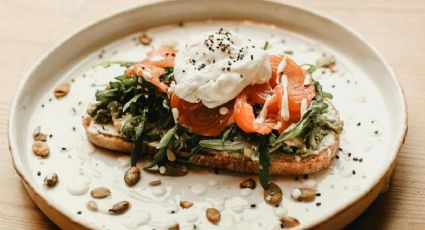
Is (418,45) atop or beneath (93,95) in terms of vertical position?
atop

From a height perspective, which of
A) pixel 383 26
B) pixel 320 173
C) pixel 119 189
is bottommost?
pixel 119 189

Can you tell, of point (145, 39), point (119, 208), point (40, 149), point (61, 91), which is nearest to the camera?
point (119, 208)

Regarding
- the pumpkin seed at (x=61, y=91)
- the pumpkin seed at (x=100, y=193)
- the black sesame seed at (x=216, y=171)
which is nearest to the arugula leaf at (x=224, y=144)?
the black sesame seed at (x=216, y=171)

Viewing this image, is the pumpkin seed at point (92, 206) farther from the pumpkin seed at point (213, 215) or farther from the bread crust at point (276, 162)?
the pumpkin seed at point (213, 215)

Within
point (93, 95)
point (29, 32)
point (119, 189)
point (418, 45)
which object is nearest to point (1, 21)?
point (29, 32)

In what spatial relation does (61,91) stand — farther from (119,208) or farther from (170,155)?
(119,208)

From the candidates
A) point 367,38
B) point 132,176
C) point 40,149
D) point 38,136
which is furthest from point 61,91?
point 367,38

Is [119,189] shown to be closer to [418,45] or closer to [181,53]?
[181,53]

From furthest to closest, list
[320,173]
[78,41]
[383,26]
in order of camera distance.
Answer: [383,26], [78,41], [320,173]
